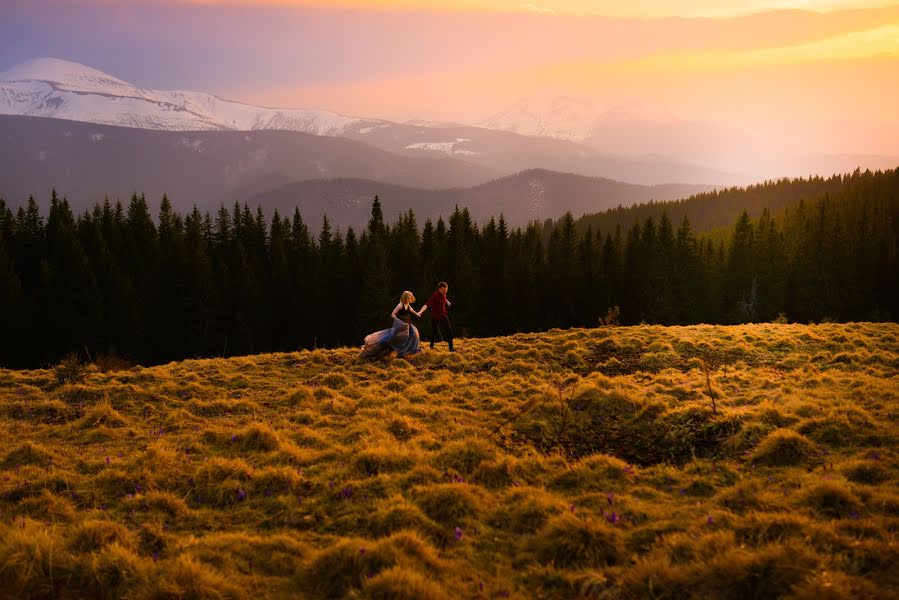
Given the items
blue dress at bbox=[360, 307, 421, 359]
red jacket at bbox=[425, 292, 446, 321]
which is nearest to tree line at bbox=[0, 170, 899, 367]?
red jacket at bbox=[425, 292, 446, 321]

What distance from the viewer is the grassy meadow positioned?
20.0 ft

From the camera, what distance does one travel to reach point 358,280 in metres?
81.0

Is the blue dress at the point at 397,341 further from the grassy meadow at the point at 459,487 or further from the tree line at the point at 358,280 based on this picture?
the tree line at the point at 358,280

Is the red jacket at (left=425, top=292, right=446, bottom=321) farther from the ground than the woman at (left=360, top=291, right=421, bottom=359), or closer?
farther from the ground

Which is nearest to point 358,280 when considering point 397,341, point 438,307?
point 438,307

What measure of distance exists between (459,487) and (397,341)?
43.3 ft

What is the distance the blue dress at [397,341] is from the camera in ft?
69.2

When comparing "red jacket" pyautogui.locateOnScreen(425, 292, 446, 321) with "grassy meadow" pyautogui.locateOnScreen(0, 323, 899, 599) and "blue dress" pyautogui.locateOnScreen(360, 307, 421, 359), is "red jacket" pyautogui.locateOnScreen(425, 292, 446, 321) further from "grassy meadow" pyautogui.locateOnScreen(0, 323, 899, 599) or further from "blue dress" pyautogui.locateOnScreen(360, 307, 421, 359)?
"grassy meadow" pyautogui.locateOnScreen(0, 323, 899, 599)

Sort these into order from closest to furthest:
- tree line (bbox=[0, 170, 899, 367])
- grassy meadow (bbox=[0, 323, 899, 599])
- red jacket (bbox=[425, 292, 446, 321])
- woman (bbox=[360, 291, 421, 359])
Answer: grassy meadow (bbox=[0, 323, 899, 599]), woman (bbox=[360, 291, 421, 359]), red jacket (bbox=[425, 292, 446, 321]), tree line (bbox=[0, 170, 899, 367])

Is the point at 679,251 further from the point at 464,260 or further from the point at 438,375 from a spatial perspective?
the point at 438,375

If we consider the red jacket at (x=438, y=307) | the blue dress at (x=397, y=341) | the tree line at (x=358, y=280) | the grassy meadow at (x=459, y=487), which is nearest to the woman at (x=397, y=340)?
the blue dress at (x=397, y=341)

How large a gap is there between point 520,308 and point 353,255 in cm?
2822

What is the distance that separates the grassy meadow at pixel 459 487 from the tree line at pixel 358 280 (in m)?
57.2

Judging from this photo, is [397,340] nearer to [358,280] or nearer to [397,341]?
[397,341]
